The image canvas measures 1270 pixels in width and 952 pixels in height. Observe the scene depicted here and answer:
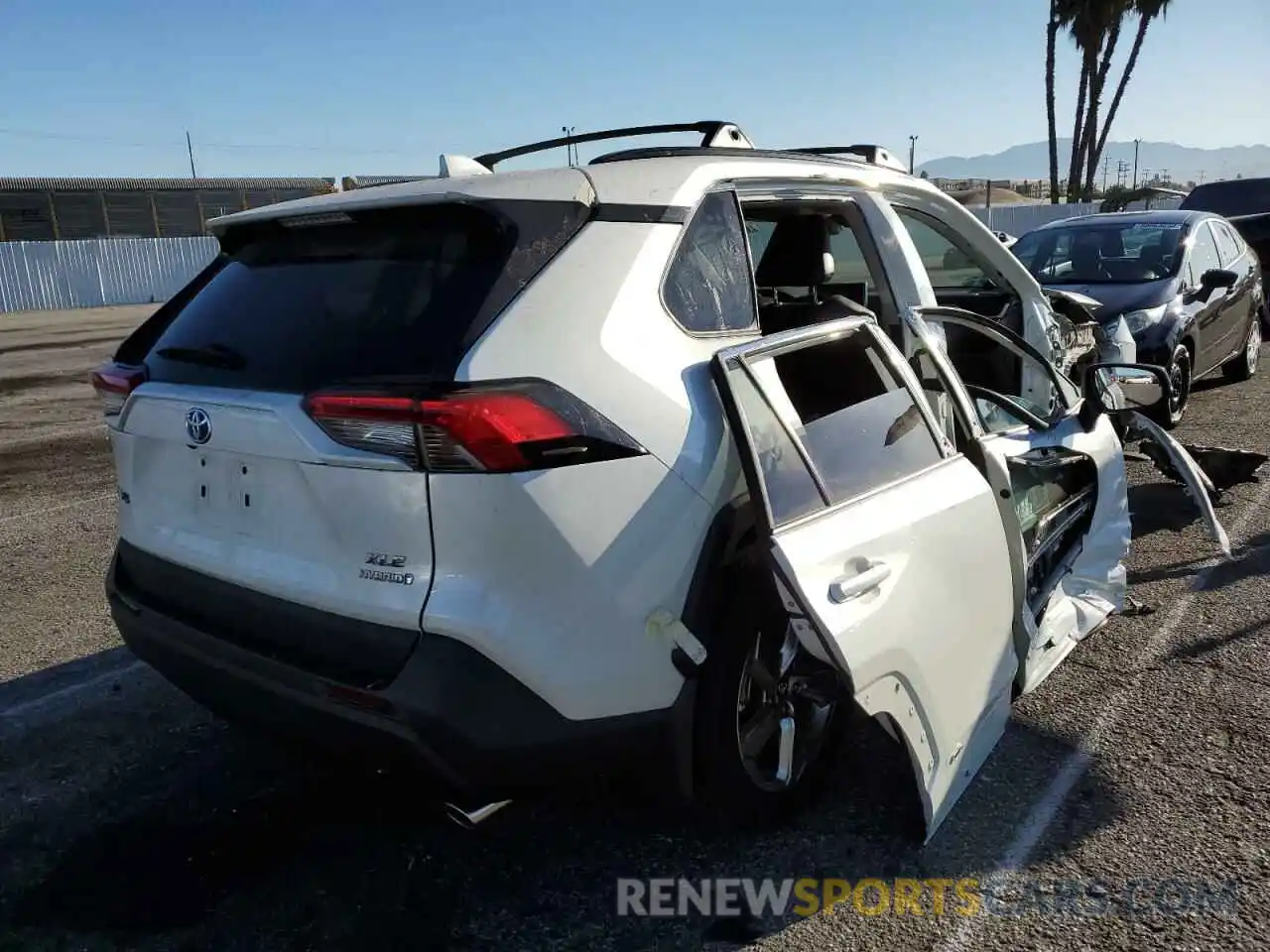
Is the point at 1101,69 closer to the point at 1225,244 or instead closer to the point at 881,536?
the point at 1225,244

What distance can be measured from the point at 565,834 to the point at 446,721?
956mm

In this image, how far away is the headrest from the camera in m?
4.16

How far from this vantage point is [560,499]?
2158 millimetres

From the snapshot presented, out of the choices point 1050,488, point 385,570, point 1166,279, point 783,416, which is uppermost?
point 783,416

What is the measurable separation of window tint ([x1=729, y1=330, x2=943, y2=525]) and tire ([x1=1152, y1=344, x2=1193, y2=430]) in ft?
18.1

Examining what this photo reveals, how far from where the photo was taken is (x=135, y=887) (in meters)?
2.69

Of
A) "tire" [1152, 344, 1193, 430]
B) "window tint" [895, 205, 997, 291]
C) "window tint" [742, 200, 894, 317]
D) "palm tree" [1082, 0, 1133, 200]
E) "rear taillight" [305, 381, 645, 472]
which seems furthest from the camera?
"palm tree" [1082, 0, 1133, 200]

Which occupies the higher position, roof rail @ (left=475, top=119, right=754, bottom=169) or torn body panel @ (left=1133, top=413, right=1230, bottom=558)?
roof rail @ (left=475, top=119, right=754, bottom=169)

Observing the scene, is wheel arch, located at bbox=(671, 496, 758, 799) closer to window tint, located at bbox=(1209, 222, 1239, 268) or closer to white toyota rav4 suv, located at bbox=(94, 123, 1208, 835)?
white toyota rav4 suv, located at bbox=(94, 123, 1208, 835)

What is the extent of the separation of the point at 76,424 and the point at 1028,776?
948 centimetres

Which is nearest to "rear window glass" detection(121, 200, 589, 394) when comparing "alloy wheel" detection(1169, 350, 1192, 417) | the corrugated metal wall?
"alloy wheel" detection(1169, 350, 1192, 417)

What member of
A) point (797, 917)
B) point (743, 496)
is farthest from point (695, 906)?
point (743, 496)

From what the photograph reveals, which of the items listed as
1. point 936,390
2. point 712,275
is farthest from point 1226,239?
point 712,275

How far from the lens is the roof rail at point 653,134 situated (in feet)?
10.3
